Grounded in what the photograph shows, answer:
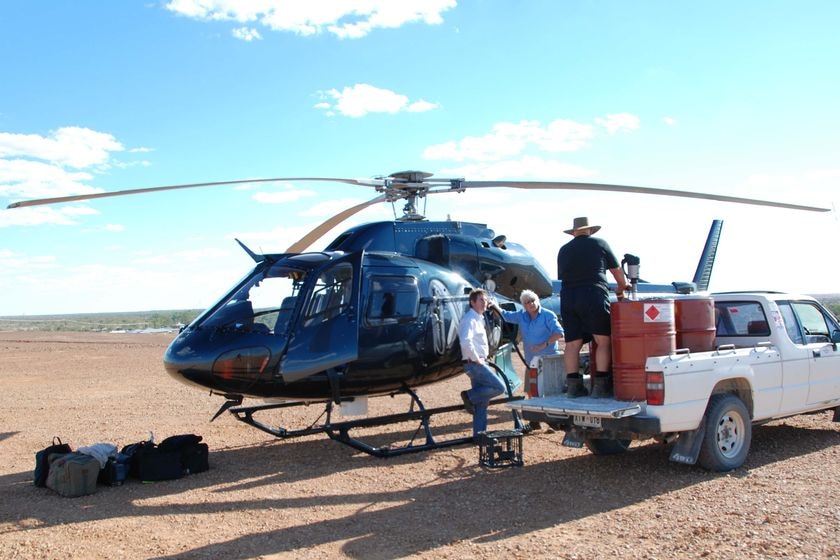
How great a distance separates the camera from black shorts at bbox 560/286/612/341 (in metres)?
7.04

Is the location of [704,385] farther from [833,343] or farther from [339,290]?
[339,290]

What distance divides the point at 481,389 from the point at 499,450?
811 mm

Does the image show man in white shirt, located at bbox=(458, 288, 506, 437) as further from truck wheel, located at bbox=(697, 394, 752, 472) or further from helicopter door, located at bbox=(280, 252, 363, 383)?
truck wheel, located at bbox=(697, 394, 752, 472)

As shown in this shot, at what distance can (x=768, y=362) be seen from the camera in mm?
7359

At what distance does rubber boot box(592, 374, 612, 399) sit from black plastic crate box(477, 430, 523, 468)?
97cm

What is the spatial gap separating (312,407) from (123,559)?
23.4 ft

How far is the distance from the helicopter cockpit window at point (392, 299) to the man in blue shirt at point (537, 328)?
1426 millimetres

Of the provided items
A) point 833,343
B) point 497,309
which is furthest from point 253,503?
point 833,343

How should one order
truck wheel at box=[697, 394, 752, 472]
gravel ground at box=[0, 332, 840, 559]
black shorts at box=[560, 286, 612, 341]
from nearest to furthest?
gravel ground at box=[0, 332, 840, 559]
truck wheel at box=[697, 394, 752, 472]
black shorts at box=[560, 286, 612, 341]

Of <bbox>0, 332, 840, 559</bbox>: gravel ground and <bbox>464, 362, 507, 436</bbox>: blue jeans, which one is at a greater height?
<bbox>464, 362, 507, 436</bbox>: blue jeans

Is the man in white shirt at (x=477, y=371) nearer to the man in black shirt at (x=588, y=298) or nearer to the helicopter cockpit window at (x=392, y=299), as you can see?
the helicopter cockpit window at (x=392, y=299)

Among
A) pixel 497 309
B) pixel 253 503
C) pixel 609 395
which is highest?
pixel 497 309

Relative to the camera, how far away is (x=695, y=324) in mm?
7180

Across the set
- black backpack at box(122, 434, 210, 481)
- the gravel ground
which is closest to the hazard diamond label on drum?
the gravel ground
